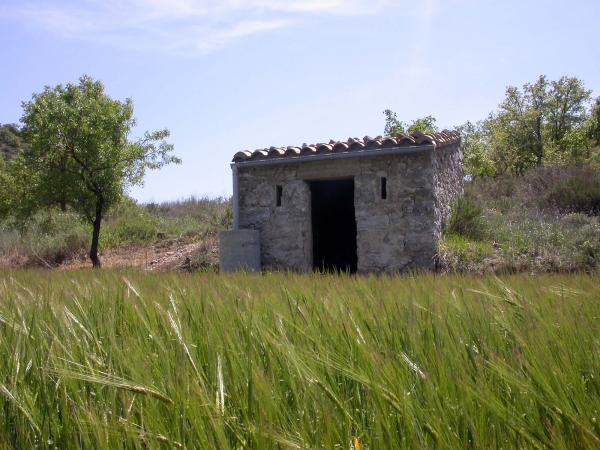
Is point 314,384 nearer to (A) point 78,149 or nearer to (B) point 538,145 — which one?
(A) point 78,149

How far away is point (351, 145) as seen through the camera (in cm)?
1162

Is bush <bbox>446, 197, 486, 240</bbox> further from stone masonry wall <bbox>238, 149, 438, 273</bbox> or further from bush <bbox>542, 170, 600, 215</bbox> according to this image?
bush <bbox>542, 170, 600, 215</bbox>

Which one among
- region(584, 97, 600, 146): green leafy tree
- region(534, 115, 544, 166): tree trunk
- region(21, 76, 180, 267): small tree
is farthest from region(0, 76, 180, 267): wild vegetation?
region(584, 97, 600, 146): green leafy tree

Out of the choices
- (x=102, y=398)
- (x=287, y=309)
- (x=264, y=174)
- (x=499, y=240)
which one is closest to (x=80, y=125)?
(x=264, y=174)

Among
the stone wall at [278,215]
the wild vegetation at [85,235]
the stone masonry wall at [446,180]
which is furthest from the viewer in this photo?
the wild vegetation at [85,235]

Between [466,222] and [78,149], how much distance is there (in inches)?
344

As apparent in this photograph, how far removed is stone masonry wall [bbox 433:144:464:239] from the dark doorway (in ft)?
7.55

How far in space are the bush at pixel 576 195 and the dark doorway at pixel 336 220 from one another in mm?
4836

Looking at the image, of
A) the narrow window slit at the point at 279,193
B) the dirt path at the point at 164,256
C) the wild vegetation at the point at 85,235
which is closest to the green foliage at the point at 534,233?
the narrow window slit at the point at 279,193

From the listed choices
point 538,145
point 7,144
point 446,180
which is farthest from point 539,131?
point 7,144

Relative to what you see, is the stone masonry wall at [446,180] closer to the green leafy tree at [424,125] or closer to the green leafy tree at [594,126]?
the green leafy tree at [424,125]

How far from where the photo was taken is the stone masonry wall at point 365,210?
1118cm

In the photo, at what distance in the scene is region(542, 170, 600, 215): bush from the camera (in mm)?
14570

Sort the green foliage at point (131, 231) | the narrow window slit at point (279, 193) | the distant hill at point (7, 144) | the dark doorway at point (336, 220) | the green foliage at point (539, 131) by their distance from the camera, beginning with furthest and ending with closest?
the distant hill at point (7, 144) → the green foliage at point (539, 131) → the green foliage at point (131, 231) → the dark doorway at point (336, 220) → the narrow window slit at point (279, 193)
